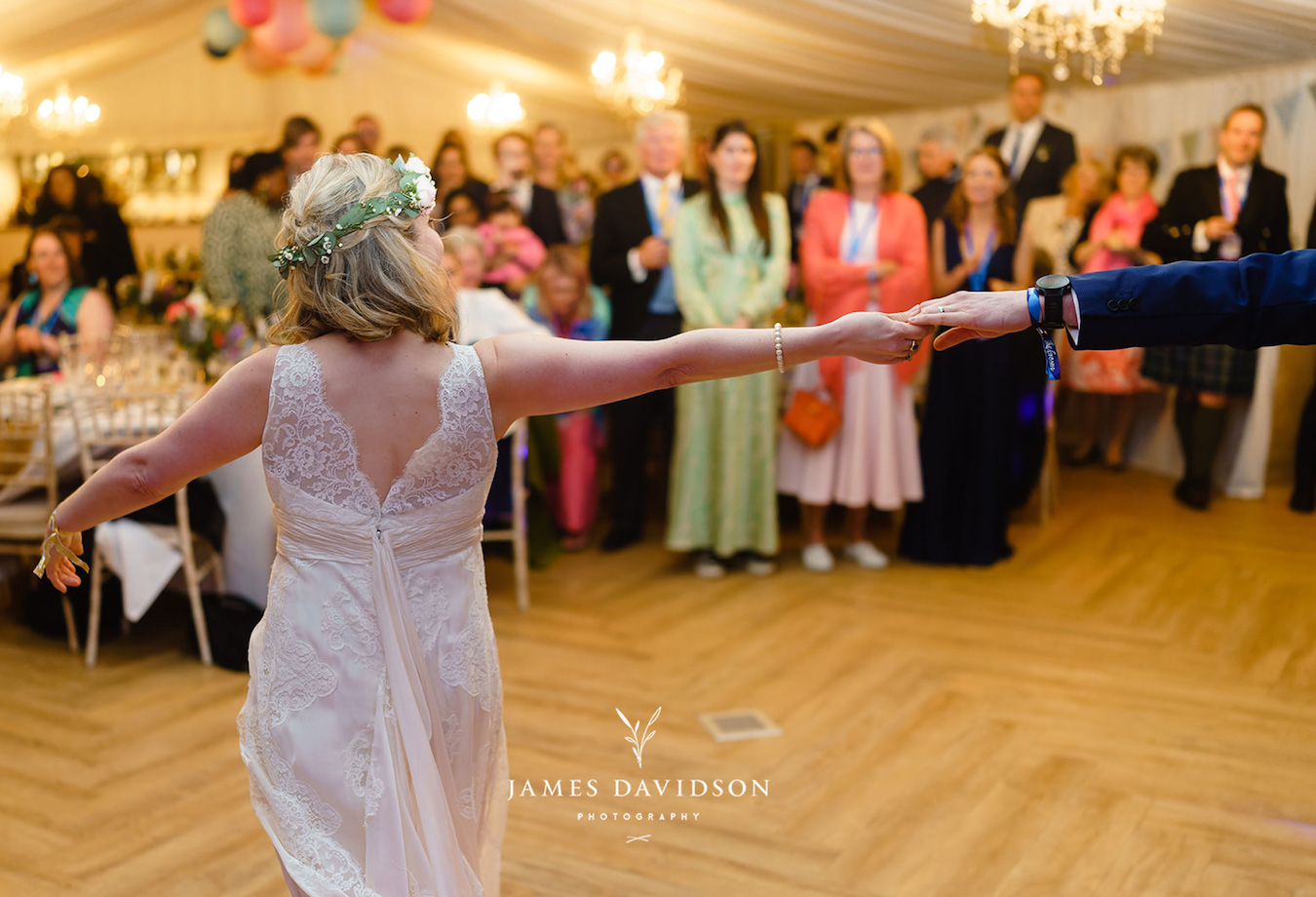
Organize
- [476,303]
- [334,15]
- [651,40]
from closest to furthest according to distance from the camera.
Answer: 1. [476,303]
2. [334,15]
3. [651,40]

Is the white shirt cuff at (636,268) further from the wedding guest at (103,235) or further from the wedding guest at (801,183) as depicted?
the wedding guest at (103,235)

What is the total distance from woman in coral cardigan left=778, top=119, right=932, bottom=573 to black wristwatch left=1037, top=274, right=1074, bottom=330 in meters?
2.66

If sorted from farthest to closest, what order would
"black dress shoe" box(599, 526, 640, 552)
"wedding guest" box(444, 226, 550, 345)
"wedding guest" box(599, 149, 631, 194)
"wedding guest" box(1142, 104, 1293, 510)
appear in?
"wedding guest" box(599, 149, 631, 194)
"wedding guest" box(1142, 104, 1293, 510)
"black dress shoe" box(599, 526, 640, 552)
"wedding guest" box(444, 226, 550, 345)

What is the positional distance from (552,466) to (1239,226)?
3.46 meters

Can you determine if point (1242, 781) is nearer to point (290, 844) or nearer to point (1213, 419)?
point (290, 844)

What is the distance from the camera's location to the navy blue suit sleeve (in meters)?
1.81

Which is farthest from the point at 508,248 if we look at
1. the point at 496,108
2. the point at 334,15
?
the point at 496,108

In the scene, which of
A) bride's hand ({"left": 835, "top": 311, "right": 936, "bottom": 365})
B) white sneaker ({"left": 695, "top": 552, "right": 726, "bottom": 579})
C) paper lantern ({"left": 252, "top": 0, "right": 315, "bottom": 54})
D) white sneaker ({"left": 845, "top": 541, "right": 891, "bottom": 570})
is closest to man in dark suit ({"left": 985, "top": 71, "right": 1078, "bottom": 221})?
white sneaker ({"left": 845, "top": 541, "right": 891, "bottom": 570})

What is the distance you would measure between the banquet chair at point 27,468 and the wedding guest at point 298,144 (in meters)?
1.63

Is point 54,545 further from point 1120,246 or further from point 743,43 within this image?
point 743,43

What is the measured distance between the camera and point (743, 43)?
686cm

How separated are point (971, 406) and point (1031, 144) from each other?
2085mm

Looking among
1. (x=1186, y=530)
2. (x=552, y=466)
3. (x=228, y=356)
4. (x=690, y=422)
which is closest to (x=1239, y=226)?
(x=1186, y=530)

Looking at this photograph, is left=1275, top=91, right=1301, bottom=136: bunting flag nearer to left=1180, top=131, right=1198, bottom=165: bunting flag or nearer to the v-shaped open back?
left=1180, top=131, right=1198, bottom=165: bunting flag
